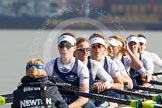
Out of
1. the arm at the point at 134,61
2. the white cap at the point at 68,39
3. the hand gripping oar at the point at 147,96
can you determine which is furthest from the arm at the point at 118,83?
the white cap at the point at 68,39

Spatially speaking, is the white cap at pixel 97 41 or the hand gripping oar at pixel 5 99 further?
the white cap at pixel 97 41

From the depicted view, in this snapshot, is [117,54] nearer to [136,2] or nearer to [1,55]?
[1,55]

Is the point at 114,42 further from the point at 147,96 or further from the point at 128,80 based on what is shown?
the point at 147,96

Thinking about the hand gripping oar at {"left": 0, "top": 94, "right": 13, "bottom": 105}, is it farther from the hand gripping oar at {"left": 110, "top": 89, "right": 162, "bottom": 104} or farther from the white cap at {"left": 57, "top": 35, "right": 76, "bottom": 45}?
the hand gripping oar at {"left": 110, "top": 89, "right": 162, "bottom": 104}

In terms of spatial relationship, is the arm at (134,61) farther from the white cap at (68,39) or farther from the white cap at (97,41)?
the white cap at (68,39)

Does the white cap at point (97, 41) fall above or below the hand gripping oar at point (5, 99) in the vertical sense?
above

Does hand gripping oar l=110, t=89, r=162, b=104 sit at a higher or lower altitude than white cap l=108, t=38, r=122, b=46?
lower

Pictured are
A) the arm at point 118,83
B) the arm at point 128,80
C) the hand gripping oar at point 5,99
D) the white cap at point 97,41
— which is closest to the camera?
the hand gripping oar at point 5,99

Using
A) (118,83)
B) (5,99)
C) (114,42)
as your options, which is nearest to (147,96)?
(118,83)

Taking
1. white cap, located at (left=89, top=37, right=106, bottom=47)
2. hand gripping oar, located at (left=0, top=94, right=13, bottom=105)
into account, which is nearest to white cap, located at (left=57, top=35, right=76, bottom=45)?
white cap, located at (left=89, top=37, right=106, bottom=47)

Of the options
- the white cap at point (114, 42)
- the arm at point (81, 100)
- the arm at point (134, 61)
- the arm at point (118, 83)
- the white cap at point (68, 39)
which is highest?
the white cap at point (114, 42)

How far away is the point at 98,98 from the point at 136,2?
4157 centimetres

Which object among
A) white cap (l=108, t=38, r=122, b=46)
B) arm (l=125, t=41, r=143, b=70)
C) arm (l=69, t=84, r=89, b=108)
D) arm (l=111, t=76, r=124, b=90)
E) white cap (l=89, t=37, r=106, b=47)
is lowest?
arm (l=69, t=84, r=89, b=108)

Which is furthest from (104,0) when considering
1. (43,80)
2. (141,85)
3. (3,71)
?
(43,80)
